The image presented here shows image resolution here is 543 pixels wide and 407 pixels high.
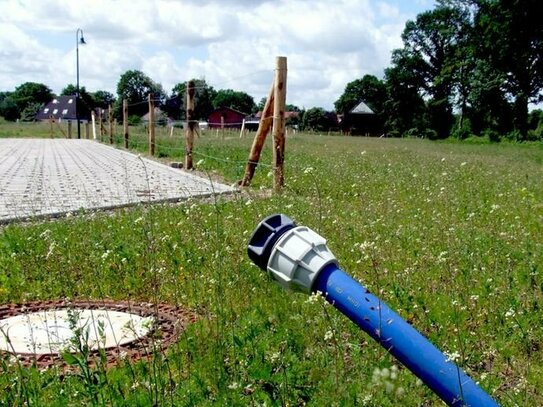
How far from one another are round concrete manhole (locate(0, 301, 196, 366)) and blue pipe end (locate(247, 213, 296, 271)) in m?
1.50

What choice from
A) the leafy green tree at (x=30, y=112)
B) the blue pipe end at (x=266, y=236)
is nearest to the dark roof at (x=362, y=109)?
the leafy green tree at (x=30, y=112)

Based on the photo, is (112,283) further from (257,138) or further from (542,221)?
(257,138)

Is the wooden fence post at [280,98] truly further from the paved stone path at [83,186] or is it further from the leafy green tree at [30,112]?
the leafy green tree at [30,112]

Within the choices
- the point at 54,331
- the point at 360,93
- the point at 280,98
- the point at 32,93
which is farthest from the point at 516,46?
the point at 32,93

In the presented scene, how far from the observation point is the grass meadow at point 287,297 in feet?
10.2

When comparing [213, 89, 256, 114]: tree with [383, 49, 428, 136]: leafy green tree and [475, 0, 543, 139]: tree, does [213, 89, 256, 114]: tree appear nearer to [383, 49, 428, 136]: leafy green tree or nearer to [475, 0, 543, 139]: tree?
[383, 49, 428, 136]: leafy green tree

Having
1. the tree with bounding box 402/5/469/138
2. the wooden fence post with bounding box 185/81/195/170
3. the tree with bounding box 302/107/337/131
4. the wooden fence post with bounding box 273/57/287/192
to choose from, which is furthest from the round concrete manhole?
the tree with bounding box 302/107/337/131

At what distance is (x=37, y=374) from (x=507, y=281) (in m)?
3.67

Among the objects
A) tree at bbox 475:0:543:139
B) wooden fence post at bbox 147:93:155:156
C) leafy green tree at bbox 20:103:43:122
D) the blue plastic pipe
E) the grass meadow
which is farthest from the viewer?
leafy green tree at bbox 20:103:43:122

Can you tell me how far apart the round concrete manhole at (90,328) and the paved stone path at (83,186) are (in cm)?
244

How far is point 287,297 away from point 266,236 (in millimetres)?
2880

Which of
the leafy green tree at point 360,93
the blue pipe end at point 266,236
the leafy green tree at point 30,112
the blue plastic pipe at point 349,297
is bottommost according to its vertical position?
the leafy green tree at point 30,112

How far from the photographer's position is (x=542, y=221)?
8.34 metres

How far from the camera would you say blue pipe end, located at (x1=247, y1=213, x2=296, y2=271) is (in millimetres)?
1887
